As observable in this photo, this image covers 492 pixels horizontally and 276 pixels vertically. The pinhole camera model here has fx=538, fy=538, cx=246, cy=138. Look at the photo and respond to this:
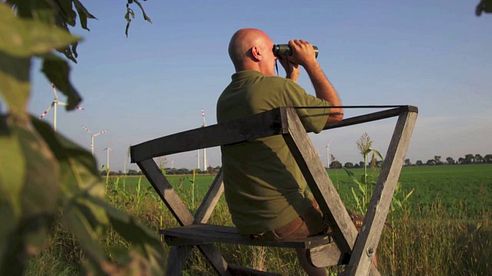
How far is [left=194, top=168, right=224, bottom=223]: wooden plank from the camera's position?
3414mm

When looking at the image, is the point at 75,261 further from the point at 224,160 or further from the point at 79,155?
the point at 79,155

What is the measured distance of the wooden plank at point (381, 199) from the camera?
2.14 meters

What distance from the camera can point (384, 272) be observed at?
13.3 feet

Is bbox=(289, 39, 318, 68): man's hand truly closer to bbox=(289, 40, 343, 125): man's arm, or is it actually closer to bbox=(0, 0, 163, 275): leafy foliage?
bbox=(289, 40, 343, 125): man's arm

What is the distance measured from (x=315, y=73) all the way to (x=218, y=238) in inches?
36.0

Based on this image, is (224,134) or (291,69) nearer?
(224,134)

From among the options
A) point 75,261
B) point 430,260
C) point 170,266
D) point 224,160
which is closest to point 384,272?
point 430,260

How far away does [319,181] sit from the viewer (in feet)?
6.89

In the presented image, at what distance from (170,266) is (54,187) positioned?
9.77 ft

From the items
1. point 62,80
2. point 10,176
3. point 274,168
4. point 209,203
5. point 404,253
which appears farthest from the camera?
point 404,253

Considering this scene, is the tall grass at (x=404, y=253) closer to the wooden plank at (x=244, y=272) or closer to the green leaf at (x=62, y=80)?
the wooden plank at (x=244, y=272)

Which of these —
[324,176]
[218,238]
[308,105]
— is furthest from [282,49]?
[218,238]

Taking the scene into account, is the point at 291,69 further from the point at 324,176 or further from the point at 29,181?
the point at 29,181

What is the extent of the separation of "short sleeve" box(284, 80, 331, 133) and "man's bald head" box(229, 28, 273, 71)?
0.36m
